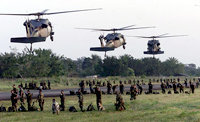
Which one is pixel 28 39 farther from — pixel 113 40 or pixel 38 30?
pixel 113 40

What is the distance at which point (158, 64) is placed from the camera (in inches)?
7530

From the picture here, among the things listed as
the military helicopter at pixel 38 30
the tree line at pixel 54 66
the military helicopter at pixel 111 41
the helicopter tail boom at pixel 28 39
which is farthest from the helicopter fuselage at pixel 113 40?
the tree line at pixel 54 66

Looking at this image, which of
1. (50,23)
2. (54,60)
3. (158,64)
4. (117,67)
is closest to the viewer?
(50,23)

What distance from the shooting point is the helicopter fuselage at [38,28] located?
2176 inches

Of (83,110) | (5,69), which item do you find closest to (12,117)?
(83,110)

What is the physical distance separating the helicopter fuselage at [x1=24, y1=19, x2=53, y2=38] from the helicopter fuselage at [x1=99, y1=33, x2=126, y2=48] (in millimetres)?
22861

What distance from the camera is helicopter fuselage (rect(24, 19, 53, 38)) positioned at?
55269 mm

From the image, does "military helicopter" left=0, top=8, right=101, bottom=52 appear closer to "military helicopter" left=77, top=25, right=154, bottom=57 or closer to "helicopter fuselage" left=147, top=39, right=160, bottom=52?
"military helicopter" left=77, top=25, right=154, bottom=57

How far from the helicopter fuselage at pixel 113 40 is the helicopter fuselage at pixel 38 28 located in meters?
22.9

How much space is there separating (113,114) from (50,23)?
29171 millimetres

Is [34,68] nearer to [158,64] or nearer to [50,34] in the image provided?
A: [50,34]

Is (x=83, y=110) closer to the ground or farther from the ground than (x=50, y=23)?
closer to the ground

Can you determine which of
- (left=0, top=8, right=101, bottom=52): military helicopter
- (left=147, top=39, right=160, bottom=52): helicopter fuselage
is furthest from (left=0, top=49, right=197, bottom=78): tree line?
(left=0, top=8, right=101, bottom=52): military helicopter

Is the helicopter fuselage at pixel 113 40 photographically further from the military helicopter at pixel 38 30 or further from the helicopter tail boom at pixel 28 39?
the helicopter tail boom at pixel 28 39
